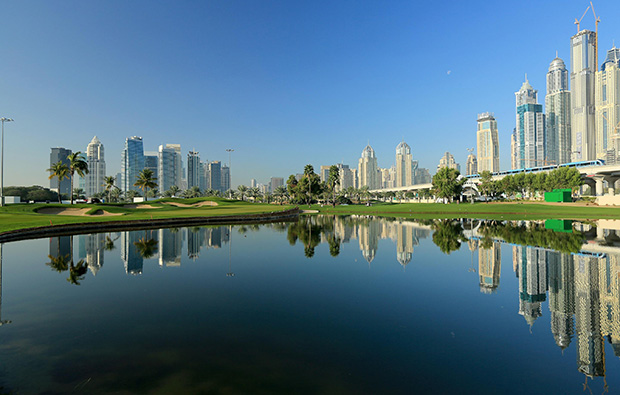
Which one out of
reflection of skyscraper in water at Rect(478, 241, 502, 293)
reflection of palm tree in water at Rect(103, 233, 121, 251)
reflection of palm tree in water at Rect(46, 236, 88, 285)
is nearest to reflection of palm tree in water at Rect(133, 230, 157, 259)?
reflection of palm tree in water at Rect(103, 233, 121, 251)

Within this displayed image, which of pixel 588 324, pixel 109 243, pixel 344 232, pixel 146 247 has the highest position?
pixel 109 243

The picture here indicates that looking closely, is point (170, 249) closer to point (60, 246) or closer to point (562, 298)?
point (60, 246)

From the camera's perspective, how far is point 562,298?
1210 cm

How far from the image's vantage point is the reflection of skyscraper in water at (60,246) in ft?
73.4

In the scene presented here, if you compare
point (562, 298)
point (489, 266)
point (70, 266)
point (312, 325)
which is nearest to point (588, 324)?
point (562, 298)

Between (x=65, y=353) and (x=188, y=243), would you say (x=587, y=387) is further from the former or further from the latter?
(x=188, y=243)

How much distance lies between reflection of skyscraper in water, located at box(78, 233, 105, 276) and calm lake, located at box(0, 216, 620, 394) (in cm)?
26

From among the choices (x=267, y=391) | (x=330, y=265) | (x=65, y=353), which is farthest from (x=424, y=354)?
(x=330, y=265)

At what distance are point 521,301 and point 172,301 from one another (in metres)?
14.2

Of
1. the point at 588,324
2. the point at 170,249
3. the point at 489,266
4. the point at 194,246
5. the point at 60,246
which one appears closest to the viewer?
the point at 588,324

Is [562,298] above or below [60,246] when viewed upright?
below

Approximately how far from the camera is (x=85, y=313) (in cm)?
1095

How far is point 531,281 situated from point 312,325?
11.9m

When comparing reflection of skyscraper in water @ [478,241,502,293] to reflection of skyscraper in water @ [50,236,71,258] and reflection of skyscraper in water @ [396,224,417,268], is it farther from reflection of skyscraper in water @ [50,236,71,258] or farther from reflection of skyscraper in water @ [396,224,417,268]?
reflection of skyscraper in water @ [50,236,71,258]
